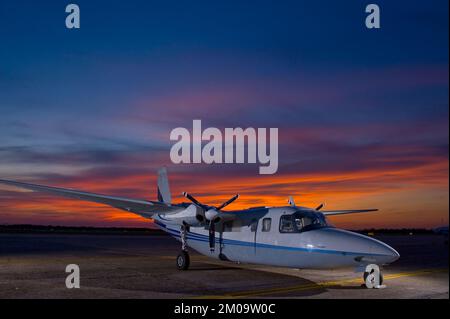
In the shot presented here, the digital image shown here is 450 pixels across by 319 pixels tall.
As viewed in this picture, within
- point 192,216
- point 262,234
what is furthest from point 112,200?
point 262,234

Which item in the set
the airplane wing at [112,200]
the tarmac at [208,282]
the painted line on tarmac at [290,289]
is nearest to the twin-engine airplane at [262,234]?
the airplane wing at [112,200]

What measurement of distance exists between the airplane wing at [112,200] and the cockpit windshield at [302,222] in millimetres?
5019

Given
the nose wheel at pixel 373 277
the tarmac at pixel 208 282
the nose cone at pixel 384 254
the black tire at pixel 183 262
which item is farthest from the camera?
the black tire at pixel 183 262

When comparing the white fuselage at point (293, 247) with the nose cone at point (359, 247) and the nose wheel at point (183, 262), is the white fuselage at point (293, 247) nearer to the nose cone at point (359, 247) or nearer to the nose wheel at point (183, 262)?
the nose cone at point (359, 247)

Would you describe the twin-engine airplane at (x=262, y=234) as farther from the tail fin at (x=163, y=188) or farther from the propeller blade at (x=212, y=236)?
the tail fin at (x=163, y=188)

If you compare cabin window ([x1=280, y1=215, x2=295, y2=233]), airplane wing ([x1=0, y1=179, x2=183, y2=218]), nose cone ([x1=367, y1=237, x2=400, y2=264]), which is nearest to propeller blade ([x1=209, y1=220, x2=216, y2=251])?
airplane wing ([x1=0, y1=179, x2=183, y2=218])

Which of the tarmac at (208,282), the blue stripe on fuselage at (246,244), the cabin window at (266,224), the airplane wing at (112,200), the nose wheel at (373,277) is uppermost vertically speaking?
the airplane wing at (112,200)

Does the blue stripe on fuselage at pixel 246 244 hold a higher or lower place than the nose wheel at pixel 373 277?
higher

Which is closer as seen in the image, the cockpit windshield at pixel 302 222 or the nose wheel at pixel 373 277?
the nose wheel at pixel 373 277

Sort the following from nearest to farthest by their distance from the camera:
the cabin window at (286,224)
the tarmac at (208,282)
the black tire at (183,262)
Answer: the tarmac at (208,282) → the cabin window at (286,224) → the black tire at (183,262)

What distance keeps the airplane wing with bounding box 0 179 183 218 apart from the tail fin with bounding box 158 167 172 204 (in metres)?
4.17

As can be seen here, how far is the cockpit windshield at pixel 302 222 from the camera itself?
48.3 feet

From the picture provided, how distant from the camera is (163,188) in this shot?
24.4 meters

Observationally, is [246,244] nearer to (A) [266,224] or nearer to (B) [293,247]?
(A) [266,224]
